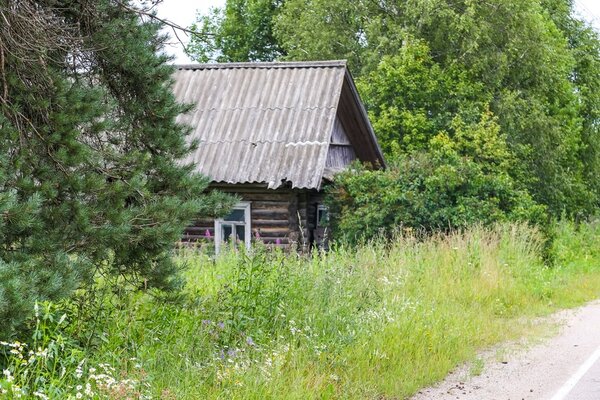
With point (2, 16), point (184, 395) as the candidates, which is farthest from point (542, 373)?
point (2, 16)

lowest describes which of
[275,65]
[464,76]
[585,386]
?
[585,386]

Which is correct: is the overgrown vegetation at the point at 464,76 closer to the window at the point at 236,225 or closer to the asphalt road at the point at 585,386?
the window at the point at 236,225

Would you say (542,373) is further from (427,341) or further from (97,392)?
(97,392)

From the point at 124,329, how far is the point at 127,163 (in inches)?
58.8

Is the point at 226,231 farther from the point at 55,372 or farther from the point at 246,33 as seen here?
the point at 246,33

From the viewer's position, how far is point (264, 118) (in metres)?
21.9

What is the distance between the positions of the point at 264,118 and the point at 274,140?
995 millimetres

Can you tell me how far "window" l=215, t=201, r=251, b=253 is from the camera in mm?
21594

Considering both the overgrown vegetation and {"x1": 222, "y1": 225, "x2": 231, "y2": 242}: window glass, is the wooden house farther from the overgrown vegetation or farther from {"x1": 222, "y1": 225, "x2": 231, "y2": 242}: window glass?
the overgrown vegetation

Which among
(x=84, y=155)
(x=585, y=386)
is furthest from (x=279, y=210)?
(x=84, y=155)

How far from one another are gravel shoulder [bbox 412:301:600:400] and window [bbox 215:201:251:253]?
11.2 m

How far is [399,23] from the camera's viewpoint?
31594mm

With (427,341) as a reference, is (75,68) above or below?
above

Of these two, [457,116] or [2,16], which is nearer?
[2,16]
